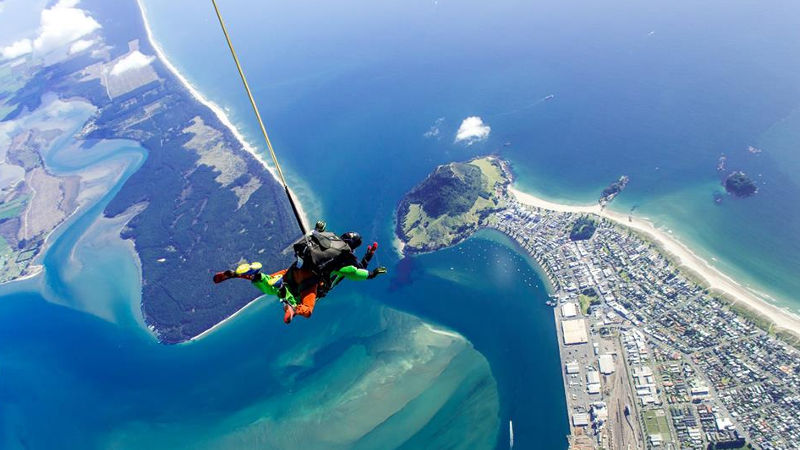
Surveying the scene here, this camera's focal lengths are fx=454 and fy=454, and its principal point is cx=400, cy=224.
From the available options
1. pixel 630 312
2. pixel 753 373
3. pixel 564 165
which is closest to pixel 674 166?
pixel 564 165

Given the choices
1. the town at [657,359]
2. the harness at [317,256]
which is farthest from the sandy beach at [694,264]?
the harness at [317,256]

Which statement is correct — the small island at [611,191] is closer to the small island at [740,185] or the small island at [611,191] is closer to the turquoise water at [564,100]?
the turquoise water at [564,100]

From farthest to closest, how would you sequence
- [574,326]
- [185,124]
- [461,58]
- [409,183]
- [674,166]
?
[461,58]
[185,124]
[409,183]
[674,166]
[574,326]

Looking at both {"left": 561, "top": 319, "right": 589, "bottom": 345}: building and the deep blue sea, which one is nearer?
{"left": 561, "top": 319, "right": 589, "bottom": 345}: building

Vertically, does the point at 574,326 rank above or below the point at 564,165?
below

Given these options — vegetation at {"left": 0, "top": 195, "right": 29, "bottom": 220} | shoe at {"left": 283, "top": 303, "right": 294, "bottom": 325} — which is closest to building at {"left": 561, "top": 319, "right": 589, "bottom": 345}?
shoe at {"left": 283, "top": 303, "right": 294, "bottom": 325}

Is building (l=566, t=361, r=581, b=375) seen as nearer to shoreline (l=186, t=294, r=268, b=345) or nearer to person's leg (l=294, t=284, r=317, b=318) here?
shoreline (l=186, t=294, r=268, b=345)

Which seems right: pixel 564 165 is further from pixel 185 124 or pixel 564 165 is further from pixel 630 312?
pixel 185 124
